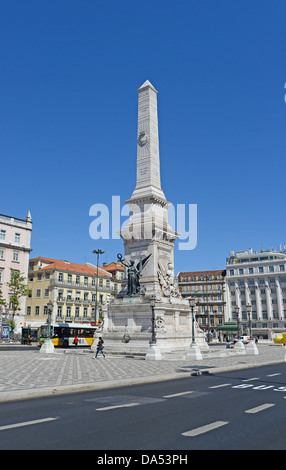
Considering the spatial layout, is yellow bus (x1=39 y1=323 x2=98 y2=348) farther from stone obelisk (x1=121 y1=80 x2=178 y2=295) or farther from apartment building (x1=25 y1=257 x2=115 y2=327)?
apartment building (x1=25 y1=257 x2=115 y2=327)

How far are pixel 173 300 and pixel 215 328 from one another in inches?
2493

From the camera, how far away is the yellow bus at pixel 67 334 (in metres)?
43.8


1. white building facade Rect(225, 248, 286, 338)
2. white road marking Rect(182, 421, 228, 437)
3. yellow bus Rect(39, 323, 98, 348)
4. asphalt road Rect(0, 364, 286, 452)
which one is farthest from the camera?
white building facade Rect(225, 248, 286, 338)

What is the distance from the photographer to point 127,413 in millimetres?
8094

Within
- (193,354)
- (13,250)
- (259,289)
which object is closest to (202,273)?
(259,289)

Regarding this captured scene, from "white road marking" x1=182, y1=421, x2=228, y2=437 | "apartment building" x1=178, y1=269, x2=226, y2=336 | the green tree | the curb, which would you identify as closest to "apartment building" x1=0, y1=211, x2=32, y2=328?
the green tree

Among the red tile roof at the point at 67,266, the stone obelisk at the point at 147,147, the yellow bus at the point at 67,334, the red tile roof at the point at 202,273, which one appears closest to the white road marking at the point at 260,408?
the stone obelisk at the point at 147,147

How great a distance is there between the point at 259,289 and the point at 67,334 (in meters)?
55.4

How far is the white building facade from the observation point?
84312 mm

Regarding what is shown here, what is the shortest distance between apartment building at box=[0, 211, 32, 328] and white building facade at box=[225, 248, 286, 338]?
4600 centimetres
